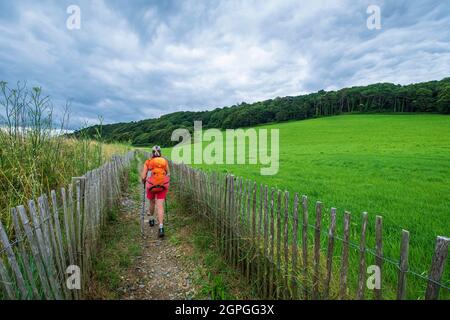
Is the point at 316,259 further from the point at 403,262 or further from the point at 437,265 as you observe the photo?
the point at 437,265

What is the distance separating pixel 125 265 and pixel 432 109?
74248 millimetres

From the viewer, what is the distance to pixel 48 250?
2.44 metres

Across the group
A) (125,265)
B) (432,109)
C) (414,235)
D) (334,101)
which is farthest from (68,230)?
(334,101)

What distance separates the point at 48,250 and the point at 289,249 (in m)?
2.63

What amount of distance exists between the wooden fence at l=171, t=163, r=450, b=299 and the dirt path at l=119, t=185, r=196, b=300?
0.84 metres

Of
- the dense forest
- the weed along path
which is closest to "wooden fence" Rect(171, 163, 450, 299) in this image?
the weed along path

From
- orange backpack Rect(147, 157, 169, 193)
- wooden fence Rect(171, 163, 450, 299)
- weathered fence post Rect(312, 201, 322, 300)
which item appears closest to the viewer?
wooden fence Rect(171, 163, 450, 299)

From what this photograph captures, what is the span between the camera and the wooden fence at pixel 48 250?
6.54ft

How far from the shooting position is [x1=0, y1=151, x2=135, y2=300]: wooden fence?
1992 mm

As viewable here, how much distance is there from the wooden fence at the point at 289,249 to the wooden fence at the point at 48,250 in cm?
223

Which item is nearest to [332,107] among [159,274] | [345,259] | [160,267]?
[160,267]

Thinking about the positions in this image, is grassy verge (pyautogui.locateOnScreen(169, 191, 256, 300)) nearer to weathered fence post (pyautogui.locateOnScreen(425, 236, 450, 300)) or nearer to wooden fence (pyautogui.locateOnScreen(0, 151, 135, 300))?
wooden fence (pyautogui.locateOnScreen(0, 151, 135, 300))

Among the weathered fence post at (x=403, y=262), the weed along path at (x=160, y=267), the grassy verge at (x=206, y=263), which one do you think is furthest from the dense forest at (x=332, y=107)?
the weathered fence post at (x=403, y=262)
